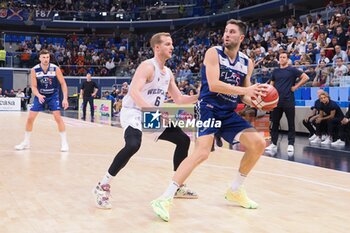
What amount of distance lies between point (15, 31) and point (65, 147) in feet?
96.3

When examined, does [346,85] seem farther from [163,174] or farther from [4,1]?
[4,1]

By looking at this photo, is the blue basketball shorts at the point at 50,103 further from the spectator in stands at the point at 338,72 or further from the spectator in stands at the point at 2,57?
the spectator in stands at the point at 2,57

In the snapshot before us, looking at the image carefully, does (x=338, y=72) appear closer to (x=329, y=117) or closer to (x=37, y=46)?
(x=329, y=117)

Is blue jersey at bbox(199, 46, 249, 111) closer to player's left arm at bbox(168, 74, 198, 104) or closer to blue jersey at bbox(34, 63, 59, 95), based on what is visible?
player's left arm at bbox(168, 74, 198, 104)

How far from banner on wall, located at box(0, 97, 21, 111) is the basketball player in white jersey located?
74.5ft

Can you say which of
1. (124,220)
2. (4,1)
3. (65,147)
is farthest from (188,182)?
(4,1)

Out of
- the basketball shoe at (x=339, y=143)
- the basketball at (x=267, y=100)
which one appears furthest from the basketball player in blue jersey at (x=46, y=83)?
the basketball shoe at (x=339, y=143)

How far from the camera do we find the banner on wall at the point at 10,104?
25.2 meters

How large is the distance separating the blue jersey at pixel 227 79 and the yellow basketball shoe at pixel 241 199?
0.85 m

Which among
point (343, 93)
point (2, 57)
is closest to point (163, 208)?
point (343, 93)

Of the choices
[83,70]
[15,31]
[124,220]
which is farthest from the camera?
[15,31]

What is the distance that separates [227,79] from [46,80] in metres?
4.73

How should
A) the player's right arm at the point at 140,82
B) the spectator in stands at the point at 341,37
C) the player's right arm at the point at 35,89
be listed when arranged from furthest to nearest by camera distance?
the spectator in stands at the point at 341,37 → the player's right arm at the point at 35,89 → the player's right arm at the point at 140,82

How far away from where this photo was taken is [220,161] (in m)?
7.47
